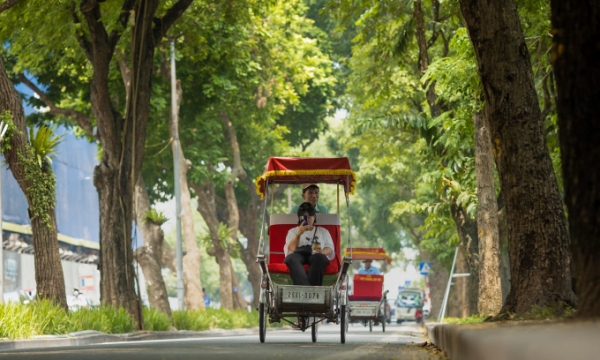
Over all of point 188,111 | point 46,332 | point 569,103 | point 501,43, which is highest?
point 188,111

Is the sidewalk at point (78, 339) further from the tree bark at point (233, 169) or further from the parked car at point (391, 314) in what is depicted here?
the parked car at point (391, 314)

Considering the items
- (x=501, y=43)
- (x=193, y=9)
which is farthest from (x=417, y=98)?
(x=501, y=43)

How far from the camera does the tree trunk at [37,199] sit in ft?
62.1

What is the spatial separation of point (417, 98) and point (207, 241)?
852cm

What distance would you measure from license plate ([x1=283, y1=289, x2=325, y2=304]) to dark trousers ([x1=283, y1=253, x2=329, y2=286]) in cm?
19

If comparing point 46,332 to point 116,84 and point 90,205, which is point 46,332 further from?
point 90,205

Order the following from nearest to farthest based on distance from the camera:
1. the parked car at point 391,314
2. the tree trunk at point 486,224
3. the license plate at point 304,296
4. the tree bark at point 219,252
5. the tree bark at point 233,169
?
the license plate at point 304,296 < the tree trunk at point 486,224 < the tree bark at point 233,169 < the tree bark at point 219,252 < the parked car at point 391,314

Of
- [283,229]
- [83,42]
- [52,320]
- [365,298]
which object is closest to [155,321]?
[52,320]

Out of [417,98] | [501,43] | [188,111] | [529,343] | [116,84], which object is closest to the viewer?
[529,343]

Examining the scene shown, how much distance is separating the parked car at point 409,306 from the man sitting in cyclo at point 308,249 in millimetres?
48183

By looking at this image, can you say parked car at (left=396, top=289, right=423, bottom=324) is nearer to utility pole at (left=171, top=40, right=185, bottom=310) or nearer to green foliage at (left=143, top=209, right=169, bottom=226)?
utility pole at (left=171, top=40, right=185, bottom=310)

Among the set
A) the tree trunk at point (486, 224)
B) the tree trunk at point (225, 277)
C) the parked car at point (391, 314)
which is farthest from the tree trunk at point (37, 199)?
the parked car at point (391, 314)

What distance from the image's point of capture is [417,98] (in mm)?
35312

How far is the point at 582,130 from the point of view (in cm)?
593
